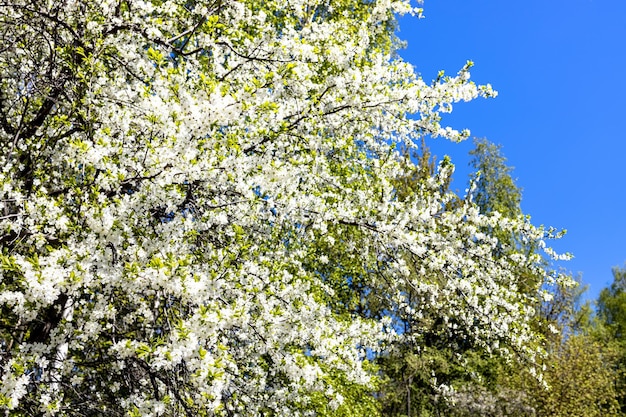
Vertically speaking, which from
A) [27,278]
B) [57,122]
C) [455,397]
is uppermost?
[455,397]

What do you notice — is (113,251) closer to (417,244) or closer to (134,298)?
(134,298)

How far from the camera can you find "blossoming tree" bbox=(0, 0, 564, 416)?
3.89 metres

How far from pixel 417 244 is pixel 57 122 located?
4.16 meters

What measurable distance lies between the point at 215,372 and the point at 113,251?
1.30 meters

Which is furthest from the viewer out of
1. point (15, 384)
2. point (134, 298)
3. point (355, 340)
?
point (355, 340)

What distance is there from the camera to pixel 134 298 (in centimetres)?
451

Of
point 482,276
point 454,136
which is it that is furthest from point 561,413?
point 454,136

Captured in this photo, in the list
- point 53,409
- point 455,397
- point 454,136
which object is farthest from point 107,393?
point 455,397

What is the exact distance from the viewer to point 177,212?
16.3 ft

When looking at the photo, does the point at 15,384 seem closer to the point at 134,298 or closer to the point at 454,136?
the point at 134,298

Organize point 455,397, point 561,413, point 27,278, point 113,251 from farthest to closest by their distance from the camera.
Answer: point 455,397 → point 561,413 → point 113,251 → point 27,278

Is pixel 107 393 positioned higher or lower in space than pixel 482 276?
lower

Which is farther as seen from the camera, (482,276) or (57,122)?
(482,276)

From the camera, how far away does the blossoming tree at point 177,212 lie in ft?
12.8
